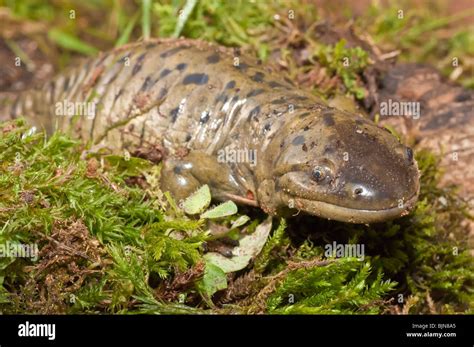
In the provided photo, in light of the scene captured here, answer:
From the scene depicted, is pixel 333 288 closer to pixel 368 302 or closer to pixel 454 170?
pixel 368 302

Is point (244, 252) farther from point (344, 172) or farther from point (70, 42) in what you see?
point (70, 42)

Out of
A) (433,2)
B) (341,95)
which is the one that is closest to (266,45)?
(341,95)

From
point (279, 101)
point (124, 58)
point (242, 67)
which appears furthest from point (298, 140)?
point (124, 58)

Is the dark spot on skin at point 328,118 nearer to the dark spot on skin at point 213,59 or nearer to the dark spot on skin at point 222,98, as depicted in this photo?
the dark spot on skin at point 222,98

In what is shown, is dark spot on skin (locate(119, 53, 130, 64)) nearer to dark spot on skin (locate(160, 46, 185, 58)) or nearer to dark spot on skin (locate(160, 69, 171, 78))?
dark spot on skin (locate(160, 46, 185, 58))

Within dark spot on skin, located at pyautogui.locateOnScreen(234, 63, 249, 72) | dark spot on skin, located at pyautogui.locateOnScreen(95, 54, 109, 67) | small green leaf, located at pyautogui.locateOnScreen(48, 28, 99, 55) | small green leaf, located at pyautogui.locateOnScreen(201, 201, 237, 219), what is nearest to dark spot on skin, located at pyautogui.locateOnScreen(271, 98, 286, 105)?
dark spot on skin, located at pyautogui.locateOnScreen(234, 63, 249, 72)
